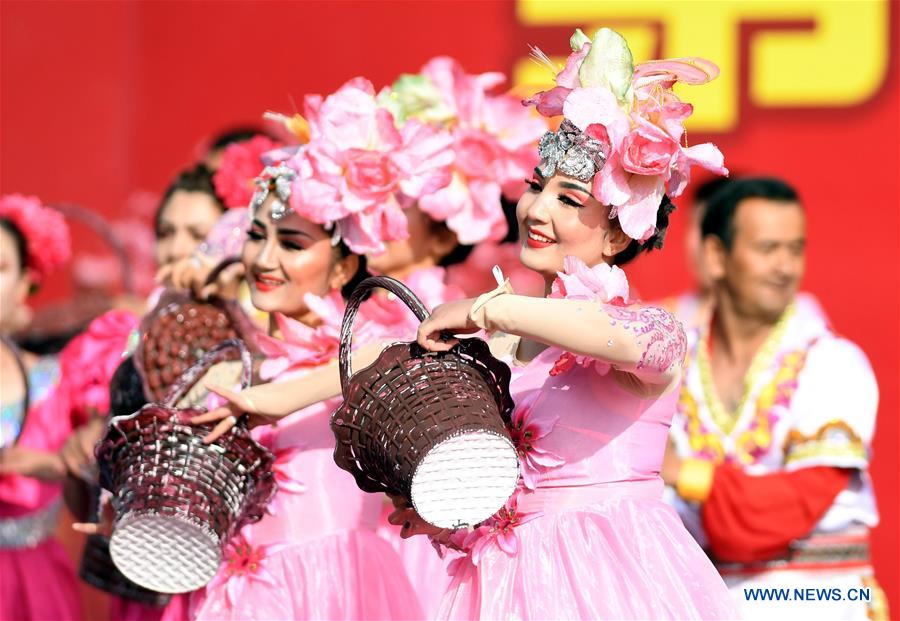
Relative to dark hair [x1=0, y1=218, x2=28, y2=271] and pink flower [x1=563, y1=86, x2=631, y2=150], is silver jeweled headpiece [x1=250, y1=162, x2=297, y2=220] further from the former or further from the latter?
dark hair [x1=0, y1=218, x2=28, y2=271]

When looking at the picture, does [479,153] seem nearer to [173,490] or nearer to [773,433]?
[773,433]

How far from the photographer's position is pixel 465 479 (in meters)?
2.33

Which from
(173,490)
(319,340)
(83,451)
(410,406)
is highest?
(410,406)

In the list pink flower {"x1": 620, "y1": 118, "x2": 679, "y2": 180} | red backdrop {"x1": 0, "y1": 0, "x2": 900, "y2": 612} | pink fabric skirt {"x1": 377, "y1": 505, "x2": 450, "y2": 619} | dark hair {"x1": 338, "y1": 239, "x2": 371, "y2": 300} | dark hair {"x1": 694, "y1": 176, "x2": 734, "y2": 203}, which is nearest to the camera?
pink flower {"x1": 620, "y1": 118, "x2": 679, "y2": 180}

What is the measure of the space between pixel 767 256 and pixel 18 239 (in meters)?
2.15

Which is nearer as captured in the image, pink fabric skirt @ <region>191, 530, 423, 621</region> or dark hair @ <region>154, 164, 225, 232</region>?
pink fabric skirt @ <region>191, 530, 423, 621</region>

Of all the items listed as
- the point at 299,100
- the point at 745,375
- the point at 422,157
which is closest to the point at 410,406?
the point at 422,157

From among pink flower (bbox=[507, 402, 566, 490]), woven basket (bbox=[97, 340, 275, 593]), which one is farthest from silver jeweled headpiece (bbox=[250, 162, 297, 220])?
pink flower (bbox=[507, 402, 566, 490])

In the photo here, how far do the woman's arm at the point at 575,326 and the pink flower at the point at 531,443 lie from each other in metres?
0.26

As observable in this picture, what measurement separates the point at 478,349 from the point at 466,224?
1.29 meters

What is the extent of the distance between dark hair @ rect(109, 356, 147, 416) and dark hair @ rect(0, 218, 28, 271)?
0.98 meters

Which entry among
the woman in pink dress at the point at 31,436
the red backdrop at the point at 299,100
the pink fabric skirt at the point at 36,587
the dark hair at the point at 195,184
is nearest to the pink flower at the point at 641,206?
the dark hair at the point at 195,184

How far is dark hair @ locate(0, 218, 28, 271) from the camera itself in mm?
4160

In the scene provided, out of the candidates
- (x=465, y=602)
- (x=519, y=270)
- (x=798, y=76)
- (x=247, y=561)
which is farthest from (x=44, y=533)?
(x=798, y=76)
